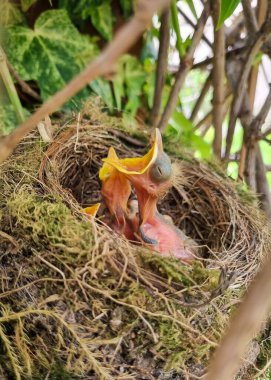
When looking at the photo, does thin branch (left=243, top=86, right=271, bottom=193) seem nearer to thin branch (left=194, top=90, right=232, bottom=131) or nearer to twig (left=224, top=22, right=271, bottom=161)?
twig (left=224, top=22, right=271, bottom=161)

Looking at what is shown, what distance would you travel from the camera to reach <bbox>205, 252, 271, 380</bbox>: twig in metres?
0.43

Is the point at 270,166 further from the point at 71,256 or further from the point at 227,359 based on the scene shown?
the point at 227,359

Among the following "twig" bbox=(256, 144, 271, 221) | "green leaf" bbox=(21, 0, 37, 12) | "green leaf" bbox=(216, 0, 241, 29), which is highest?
"green leaf" bbox=(21, 0, 37, 12)

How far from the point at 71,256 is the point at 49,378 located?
0.17 metres

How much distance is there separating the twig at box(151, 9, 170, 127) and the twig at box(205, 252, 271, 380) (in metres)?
0.98

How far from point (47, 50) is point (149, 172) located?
430mm

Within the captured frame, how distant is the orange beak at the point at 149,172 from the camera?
106cm

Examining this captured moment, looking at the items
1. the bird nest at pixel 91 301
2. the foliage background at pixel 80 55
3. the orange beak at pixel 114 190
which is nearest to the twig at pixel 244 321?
the bird nest at pixel 91 301

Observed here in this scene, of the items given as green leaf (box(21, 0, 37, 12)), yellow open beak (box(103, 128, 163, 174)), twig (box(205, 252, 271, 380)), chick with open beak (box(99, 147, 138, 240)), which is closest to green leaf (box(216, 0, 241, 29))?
yellow open beak (box(103, 128, 163, 174))

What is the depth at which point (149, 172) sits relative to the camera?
107cm

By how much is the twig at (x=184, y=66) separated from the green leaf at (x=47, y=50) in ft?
0.69

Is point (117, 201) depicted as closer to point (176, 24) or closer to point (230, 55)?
point (176, 24)

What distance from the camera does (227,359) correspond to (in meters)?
0.45

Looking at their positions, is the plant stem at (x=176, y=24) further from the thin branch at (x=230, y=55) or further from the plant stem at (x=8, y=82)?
the plant stem at (x=8, y=82)
